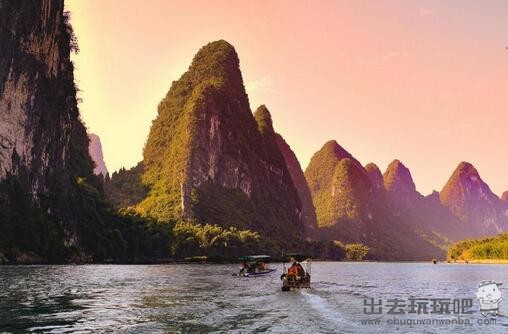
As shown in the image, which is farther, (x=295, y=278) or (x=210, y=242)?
(x=210, y=242)

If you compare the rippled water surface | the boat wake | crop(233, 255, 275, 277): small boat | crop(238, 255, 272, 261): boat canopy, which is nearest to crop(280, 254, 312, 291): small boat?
the rippled water surface

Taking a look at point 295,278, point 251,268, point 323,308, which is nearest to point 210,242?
point 251,268

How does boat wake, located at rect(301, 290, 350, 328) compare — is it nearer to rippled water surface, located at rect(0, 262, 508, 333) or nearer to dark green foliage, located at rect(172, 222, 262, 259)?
rippled water surface, located at rect(0, 262, 508, 333)

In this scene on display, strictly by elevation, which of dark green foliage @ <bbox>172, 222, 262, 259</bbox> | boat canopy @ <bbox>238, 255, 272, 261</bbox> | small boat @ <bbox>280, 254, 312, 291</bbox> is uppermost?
dark green foliage @ <bbox>172, 222, 262, 259</bbox>

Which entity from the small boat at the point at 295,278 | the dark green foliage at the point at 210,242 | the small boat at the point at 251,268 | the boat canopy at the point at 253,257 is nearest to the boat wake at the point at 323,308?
the small boat at the point at 295,278

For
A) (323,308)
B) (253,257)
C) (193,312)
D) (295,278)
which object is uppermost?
(253,257)

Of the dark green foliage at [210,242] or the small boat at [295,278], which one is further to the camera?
the dark green foliage at [210,242]

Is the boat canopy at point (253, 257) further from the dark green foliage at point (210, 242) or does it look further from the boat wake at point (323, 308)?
the dark green foliage at point (210, 242)

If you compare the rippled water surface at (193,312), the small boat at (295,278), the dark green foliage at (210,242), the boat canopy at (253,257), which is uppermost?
the dark green foliage at (210,242)

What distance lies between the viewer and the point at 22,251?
372ft

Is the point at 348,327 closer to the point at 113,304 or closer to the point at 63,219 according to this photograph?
the point at 113,304

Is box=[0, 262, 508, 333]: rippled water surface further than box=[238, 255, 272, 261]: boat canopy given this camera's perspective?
No

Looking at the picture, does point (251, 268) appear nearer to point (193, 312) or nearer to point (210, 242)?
point (193, 312)

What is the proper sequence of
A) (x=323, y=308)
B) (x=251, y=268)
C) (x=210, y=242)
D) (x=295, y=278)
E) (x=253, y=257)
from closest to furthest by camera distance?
(x=323, y=308) < (x=295, y=278) < (x=253, y=257) < (x=251, y=268) < (x=210, y=242)
